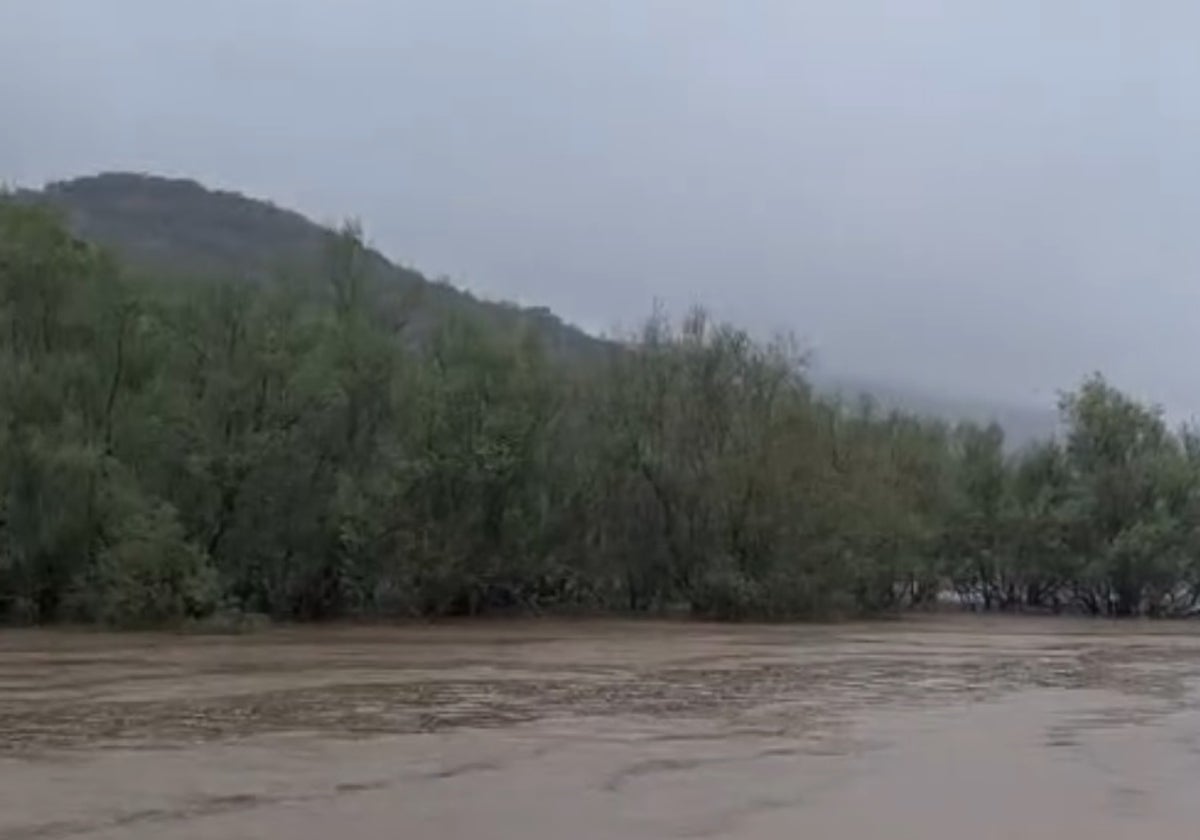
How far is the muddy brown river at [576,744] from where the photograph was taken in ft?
41.0

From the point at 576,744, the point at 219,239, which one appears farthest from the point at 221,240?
the point at 576,744

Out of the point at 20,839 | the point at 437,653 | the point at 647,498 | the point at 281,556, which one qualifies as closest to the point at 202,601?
the point at 281,556

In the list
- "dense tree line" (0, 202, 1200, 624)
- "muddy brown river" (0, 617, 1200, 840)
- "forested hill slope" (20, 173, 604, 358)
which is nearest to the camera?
"muddy brown river" (0, 617, 1200, 840)

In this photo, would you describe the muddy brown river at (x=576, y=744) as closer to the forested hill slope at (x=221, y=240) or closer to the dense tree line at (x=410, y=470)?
the dense tree line at (x=410, y=470)

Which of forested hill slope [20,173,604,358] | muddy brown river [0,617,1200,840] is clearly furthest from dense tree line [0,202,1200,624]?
muddy brown river [0,617,1200,840]

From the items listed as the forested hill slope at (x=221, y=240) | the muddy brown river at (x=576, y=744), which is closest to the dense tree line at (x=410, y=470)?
the forested hill slope at (x=221, y=240)

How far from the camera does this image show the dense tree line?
3522cm

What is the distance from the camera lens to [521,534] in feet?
144

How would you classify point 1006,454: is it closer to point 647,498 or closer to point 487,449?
point 647,498

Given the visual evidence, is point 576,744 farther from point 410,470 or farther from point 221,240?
point 221,240

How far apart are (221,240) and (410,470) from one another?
136 feet

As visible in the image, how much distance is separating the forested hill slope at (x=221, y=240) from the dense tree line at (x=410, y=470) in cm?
77

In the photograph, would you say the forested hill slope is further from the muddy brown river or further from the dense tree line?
the muddy brown river

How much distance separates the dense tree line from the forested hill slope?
768mm
